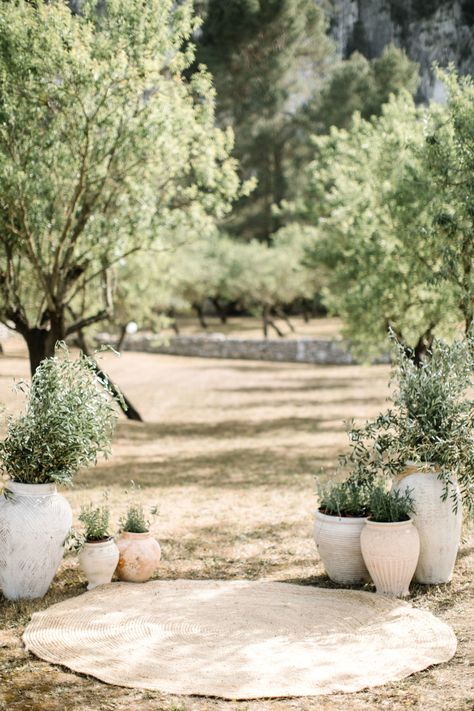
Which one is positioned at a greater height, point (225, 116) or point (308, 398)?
point (225, 116)

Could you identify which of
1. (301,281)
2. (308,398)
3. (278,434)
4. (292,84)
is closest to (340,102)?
(292,84)

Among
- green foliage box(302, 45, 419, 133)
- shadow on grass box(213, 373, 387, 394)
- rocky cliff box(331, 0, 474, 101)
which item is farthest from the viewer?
green foliage box(302, 45, 419, 133)

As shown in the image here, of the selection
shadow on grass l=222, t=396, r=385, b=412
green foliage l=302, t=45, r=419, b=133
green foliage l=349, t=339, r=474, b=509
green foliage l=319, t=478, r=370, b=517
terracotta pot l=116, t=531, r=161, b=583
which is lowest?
terracotta pot l=116, t=531, r=161, b=583

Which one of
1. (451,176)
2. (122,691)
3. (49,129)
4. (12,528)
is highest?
(49,129)

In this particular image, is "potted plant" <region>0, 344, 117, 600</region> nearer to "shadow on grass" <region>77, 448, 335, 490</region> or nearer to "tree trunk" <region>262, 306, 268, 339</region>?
"shadow on grass" <region>77, 448, 335, 490</region>

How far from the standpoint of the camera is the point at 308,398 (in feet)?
86.8

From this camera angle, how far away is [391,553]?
7094 millimetres

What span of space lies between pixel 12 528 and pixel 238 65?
42298mm

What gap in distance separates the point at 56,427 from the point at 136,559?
1.47m

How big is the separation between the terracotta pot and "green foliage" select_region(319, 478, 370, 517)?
1.62 m

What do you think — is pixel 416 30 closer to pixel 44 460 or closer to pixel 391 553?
pixel 391 553

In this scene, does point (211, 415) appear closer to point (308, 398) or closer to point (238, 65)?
point (308, 398)

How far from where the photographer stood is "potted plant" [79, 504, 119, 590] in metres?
7.43

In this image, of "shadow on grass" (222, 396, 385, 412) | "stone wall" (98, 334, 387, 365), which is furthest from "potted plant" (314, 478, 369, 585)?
"stone wall" (98, 334, 387, 365)
